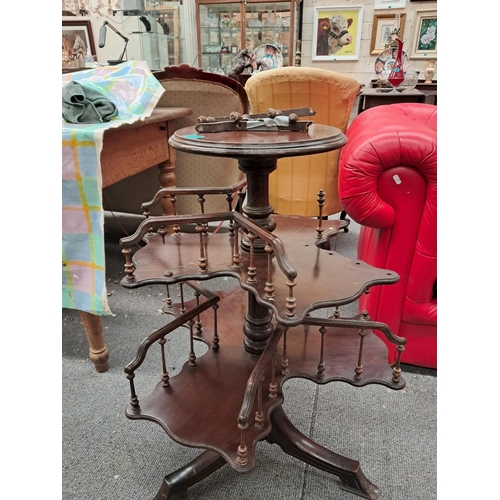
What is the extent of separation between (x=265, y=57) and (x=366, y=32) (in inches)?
30.9

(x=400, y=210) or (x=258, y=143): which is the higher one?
(x=258, y=143)

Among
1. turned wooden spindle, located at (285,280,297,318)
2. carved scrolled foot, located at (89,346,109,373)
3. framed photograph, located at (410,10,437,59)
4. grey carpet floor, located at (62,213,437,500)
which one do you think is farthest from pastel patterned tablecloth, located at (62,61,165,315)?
framed photograph, located at (410,10,437,59)

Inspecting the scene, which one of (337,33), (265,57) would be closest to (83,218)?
Answer: (265,57)

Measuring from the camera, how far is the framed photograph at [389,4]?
117 inches

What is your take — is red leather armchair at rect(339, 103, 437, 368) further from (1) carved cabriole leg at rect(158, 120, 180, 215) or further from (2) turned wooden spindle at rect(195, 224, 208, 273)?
(1) carved cabriole leg at rect(158, 120, 180, 215)

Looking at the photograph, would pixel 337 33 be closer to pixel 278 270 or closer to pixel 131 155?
pixel 131 155

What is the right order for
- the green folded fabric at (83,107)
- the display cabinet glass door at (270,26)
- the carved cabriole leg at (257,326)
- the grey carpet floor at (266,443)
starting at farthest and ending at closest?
the display cabinet glass door at (270,26) → the green folded fabric at (83,107) → the grey carpet floor at (266,443) → the carved cabriole leg at (257,326)

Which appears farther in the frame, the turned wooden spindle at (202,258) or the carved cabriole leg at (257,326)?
the carved cabriole leg at (257,326)

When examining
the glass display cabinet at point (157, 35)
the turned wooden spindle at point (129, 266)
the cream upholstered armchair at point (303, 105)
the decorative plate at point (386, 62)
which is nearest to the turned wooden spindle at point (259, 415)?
the turned wooden spindle at point (129, 266)

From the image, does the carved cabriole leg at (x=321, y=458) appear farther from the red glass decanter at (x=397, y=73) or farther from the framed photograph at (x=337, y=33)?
A: the framed photograph at (x=337, y=33)

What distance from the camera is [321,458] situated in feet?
3.16

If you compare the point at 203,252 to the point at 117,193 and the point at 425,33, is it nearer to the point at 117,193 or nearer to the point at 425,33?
the point at 117,193

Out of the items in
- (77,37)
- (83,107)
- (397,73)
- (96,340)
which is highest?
(77,37)

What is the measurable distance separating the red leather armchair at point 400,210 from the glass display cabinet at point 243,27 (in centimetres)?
214
